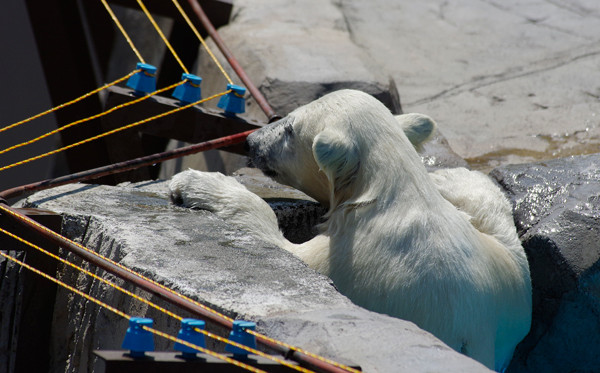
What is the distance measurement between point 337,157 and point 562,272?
109cm

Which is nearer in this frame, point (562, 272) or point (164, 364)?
point (164, 364)

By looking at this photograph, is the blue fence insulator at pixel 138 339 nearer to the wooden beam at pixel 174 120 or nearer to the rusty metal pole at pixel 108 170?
the rusty metal pole at pixel 108 170

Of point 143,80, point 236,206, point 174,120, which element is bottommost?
point 236,206

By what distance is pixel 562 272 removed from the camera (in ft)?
10.5

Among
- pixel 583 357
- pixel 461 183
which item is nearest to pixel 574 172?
pixel 461 183

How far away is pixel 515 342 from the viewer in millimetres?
3105

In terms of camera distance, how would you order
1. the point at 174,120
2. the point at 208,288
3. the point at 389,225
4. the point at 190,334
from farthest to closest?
1. the point at 174,120
2. the point at 389,225
3. the point at 208,288
4. the point at 190,334

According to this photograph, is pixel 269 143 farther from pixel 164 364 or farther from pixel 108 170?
pixel 164 364

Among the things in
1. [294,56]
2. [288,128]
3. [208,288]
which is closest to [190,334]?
[208,288]

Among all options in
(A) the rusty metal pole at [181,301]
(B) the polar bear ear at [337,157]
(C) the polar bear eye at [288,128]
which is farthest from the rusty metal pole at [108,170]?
(B) the polar bear ear at [337,157]

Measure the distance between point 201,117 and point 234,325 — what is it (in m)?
2.57

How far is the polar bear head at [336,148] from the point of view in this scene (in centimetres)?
285

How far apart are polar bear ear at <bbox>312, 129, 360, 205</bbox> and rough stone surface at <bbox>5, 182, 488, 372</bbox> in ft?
1.34

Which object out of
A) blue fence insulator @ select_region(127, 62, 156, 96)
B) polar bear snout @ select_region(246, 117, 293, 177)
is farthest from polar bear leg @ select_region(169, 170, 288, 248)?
blue fence insulator @ select_region(127, 62, 156, 96)
